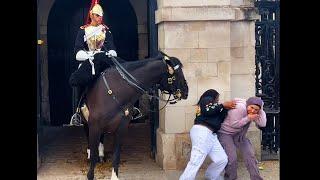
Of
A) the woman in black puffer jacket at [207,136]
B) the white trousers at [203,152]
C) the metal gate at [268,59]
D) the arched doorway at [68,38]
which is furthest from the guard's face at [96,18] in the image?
the arched doorway at [68,38]

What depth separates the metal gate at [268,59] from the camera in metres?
9.03

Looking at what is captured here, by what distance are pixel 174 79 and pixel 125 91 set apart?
0.73 metres

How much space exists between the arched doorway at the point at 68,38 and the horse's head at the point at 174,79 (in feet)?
19.3

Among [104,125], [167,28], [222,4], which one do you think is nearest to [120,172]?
[104,125]

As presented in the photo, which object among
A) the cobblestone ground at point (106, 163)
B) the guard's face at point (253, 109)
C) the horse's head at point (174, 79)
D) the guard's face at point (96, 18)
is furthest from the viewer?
the cobblestone ground at point (106, 163)

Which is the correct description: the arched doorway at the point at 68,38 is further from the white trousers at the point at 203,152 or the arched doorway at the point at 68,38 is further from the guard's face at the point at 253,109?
the guard's face at the point at 253,109

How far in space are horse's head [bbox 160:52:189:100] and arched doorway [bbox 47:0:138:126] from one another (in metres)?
5.88

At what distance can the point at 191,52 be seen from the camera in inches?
Answer: 320

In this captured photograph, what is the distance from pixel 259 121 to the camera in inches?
275

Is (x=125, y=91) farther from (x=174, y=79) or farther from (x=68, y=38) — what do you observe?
(x=68, y=38)

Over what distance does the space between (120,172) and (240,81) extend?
2.62 meters

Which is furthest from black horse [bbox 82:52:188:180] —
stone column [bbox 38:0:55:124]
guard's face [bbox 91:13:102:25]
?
stone column [bbox 38:0:55:124]

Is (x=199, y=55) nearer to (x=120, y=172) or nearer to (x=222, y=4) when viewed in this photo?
(x=222, y=4)

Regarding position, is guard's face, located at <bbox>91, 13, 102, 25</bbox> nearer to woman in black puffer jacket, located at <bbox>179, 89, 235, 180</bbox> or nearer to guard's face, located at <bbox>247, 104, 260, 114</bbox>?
woman in black puffer jacket, located at <bbox>179, 89, 235, 180</bbox>
